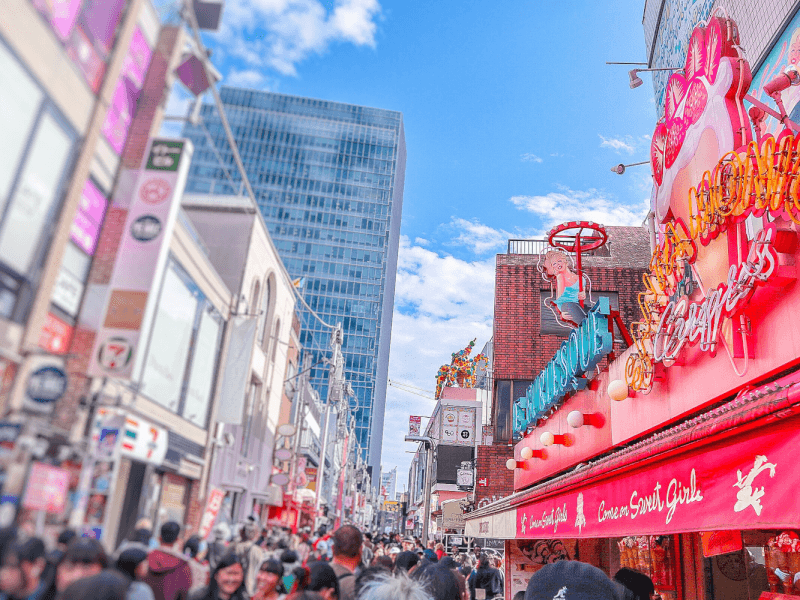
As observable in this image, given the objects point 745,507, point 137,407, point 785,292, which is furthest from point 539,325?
point 137,407

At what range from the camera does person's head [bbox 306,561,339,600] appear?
3752 mm

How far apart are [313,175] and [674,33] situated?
18003 mm

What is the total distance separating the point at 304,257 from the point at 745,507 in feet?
12.6

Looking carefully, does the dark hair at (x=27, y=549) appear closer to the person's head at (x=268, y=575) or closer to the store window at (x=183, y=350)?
the store window at (x=183, y=350)

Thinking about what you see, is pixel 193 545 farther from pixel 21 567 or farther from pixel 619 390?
pixel 619 390

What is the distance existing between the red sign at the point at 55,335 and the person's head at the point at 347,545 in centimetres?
413

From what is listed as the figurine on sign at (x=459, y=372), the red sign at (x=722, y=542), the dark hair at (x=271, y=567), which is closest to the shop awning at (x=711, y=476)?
the red sign at (x=722, y=542)

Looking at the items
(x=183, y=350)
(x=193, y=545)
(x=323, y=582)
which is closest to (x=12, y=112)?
(x=183, y=350)

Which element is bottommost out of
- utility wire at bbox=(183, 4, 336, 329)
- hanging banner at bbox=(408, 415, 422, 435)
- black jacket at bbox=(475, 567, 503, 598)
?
black jacket at bbox=(475, 567, 503, 598)

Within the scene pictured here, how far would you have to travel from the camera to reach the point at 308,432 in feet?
131

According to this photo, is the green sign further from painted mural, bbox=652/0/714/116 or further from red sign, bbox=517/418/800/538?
painted mural, bbox=652/0/714/116

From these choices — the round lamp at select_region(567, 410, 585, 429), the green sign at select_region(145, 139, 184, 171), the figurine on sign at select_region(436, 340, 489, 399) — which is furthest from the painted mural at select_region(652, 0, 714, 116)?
the figurine on sign at select_region(436, 340, 489, 399)

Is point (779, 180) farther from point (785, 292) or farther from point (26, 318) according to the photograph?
point (26, 318)

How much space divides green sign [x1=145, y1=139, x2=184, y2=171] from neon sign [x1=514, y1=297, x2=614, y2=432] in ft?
31.1
